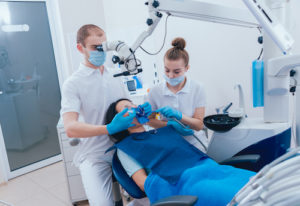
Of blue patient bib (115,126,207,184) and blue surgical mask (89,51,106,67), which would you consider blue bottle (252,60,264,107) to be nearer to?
blue patient bib (115,126,207,184)

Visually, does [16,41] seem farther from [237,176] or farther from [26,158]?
[237,176]

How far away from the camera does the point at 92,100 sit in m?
1.43

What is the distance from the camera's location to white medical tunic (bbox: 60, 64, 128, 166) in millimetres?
1408

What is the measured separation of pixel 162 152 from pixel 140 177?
0.18 meters

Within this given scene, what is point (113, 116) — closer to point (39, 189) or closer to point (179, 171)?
point (179, 171)

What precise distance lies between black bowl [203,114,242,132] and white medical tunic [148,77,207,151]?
210 millimetres

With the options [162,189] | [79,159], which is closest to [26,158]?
[79,159]

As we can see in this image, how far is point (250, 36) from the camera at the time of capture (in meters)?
2.13

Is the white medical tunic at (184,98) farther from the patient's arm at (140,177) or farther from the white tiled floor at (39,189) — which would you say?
the white tiled floor at (39,189)

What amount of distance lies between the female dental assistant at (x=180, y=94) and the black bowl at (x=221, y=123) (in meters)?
0.15

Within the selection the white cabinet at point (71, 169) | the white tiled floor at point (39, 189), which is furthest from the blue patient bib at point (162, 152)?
the white tiled floor at point (39, 189)

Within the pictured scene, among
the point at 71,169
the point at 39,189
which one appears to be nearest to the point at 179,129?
the point at 71,169

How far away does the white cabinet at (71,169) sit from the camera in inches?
78.2

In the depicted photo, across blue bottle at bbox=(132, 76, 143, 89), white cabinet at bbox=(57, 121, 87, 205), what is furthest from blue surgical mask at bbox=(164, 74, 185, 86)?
blue bottle at bbox=(132, 76, 143, 89)
